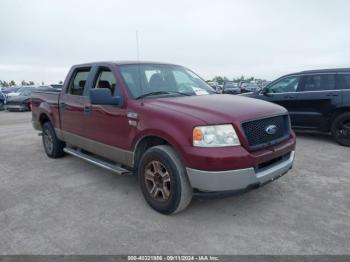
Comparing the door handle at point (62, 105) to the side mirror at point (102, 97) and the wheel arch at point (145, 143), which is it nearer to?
the side mirror at point (102, 97)

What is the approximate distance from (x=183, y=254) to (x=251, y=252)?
2.10 feet

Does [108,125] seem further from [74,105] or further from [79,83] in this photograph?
[79,83]

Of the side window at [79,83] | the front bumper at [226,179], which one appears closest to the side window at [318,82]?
the front bumper at [226,179]

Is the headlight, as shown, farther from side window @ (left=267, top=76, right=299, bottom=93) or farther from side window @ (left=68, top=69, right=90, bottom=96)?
side window @ (left=267, top=76, right=299, bottom=93)

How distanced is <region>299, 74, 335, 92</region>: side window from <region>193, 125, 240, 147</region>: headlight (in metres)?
5.11

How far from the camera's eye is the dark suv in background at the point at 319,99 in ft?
22.2

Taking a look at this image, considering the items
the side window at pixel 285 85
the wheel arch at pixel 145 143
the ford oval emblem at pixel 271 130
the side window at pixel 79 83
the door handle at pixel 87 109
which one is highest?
the side window at pixel 79 83

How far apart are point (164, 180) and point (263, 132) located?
1.27m

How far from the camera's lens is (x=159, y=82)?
4270 millimetres

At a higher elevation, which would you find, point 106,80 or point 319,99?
point 106,80

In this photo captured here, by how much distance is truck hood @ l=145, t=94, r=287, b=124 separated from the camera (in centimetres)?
314

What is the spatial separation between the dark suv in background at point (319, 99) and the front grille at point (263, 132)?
3857mm

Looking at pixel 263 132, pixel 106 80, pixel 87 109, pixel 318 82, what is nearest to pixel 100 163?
pixel 87 109

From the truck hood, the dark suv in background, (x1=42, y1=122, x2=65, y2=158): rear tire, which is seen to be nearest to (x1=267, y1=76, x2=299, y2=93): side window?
the dark suv in background
